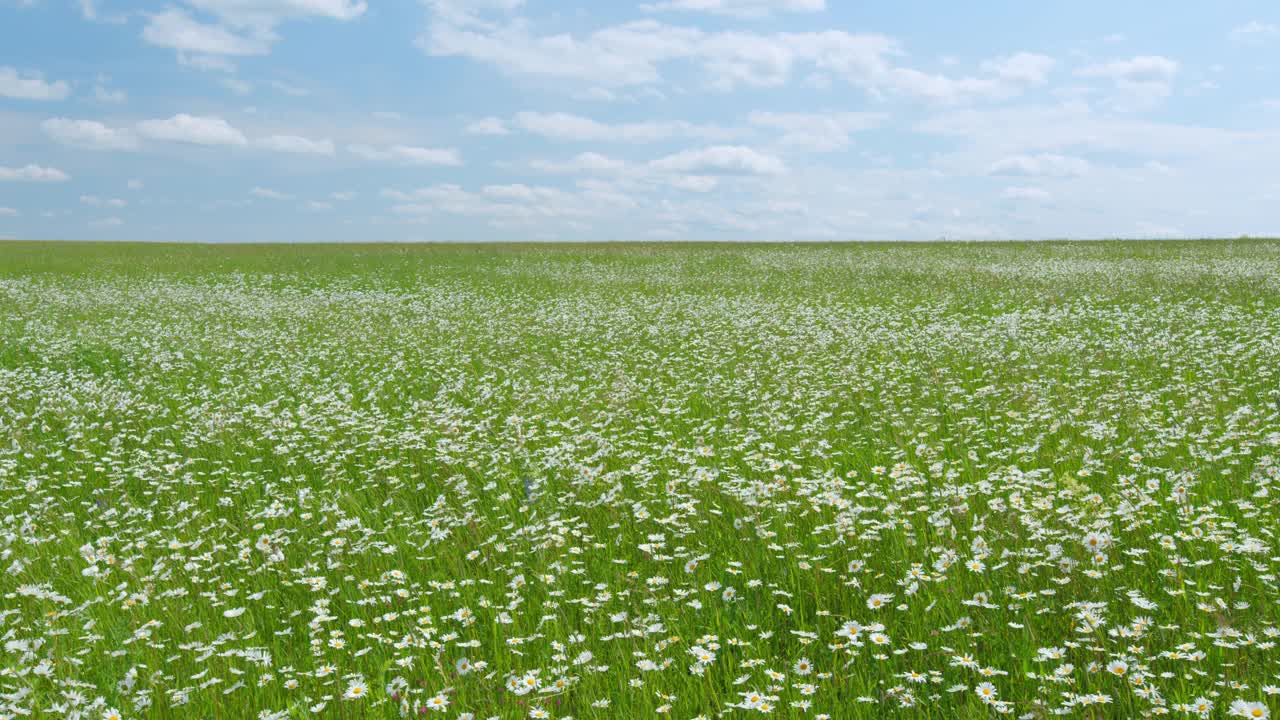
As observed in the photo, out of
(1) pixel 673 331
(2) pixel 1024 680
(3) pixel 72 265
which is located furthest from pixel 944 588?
(3) pixel 72 265

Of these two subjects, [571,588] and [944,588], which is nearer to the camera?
[944,588]

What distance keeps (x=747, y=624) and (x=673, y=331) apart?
12.9 meters

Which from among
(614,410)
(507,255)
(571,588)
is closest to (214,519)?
(571,588)

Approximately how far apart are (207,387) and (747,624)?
34.4 feet

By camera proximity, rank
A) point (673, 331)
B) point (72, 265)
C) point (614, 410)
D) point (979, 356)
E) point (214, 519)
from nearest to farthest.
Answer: point (214, 519) → point (614, 410) → point (979, 356) → point (673, 331) → point (72, 265)

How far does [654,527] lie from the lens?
229 inches

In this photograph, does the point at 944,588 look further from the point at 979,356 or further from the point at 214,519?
the point at 979,356

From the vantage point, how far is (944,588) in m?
4.47

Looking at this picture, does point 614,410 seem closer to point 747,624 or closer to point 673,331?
point 747,624

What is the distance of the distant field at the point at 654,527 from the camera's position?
3820 mm

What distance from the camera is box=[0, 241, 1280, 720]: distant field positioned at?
382cm

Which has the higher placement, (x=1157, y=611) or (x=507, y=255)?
(x=507, y=255)

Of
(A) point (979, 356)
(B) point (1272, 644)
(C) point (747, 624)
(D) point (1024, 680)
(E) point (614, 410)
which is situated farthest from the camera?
(A) point (979, 356)

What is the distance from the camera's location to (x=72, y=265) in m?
42.8
